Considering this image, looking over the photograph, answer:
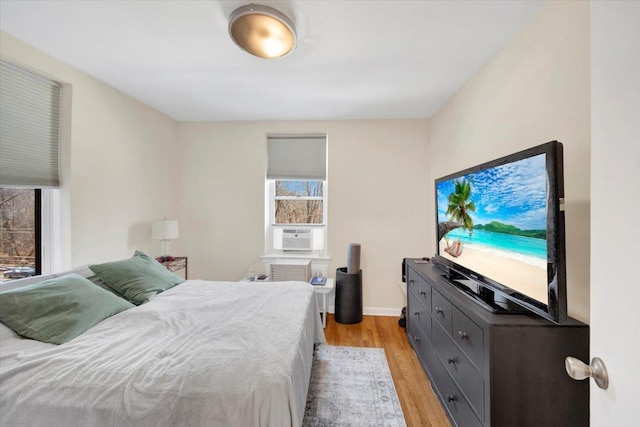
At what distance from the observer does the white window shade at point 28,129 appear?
71.4 inches

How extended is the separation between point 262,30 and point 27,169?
203 cm

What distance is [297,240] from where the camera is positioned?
3508 mm

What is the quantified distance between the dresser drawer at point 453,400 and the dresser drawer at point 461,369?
5cm

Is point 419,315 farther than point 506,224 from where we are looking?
Yes

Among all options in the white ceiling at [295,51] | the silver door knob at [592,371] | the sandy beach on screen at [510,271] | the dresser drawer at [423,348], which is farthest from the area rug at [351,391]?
the white ceiling at [295,51]

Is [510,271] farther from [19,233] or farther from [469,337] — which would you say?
[19,233]

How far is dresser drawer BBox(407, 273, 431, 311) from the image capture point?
202cm

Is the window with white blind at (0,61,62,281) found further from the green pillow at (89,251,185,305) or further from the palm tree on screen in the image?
the palm tree on screen

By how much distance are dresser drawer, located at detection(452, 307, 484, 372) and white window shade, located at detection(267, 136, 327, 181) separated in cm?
237

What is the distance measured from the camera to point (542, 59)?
4.93ft

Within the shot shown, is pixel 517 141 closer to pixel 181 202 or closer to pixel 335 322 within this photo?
pixel 335 322

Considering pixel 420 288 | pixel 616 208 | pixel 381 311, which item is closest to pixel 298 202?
pixel 381 311

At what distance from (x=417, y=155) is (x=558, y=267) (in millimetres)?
2489

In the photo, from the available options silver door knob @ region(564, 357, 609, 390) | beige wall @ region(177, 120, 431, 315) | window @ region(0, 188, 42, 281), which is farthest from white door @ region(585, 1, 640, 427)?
window @ region(0, 188, 42, 281)
